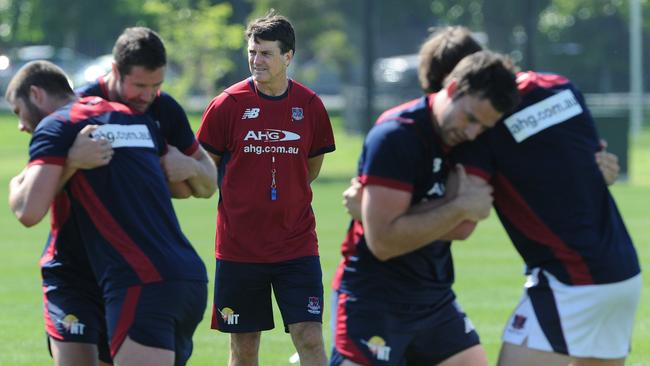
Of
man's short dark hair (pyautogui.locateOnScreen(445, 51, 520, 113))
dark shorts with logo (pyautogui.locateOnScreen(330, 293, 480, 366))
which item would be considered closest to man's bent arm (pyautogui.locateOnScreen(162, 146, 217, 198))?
dark shorts with logo (pyautogui.locateOnScreen(330, 293, 480, 366))

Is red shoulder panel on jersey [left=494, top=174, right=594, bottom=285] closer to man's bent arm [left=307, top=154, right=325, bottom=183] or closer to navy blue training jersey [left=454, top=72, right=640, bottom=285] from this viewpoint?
navy blue training jersey [left=454, top=72, right=640, bottom=285]

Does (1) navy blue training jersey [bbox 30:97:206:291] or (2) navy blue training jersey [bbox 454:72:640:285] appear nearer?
(2) navy blue training jersey [bbox 454:72:640:285]

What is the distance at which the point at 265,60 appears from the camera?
788 cm

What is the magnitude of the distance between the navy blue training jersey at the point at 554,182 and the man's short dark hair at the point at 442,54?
290mm

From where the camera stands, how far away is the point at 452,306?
5883mm

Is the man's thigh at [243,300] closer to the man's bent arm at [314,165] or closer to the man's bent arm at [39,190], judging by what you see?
the man's bent arm at [314,165]

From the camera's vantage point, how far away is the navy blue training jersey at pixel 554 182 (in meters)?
5.35

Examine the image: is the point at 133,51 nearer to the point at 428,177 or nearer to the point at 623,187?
the point at 428,177

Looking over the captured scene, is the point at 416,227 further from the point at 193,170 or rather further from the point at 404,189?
the point at 193,170

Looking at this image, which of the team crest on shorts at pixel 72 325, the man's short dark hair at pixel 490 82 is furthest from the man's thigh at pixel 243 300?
the man's short dark hair at pixel 490 82

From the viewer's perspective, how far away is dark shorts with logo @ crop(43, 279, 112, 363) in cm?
626

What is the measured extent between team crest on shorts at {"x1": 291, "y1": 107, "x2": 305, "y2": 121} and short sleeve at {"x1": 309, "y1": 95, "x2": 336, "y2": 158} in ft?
0.34

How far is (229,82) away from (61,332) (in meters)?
A: 32.7

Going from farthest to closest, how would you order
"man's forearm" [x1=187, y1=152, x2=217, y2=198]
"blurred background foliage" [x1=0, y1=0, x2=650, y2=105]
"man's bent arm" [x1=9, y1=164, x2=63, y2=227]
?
1. "blurred background foliage" [x1=0, y1=0, x2=650, y2=105]
2. "man's forearm" [x1=187, y1=152, x2=217, y2=198]
3. "man's bent arm" [x1=9, y1=164, x2=63, y2=227]
